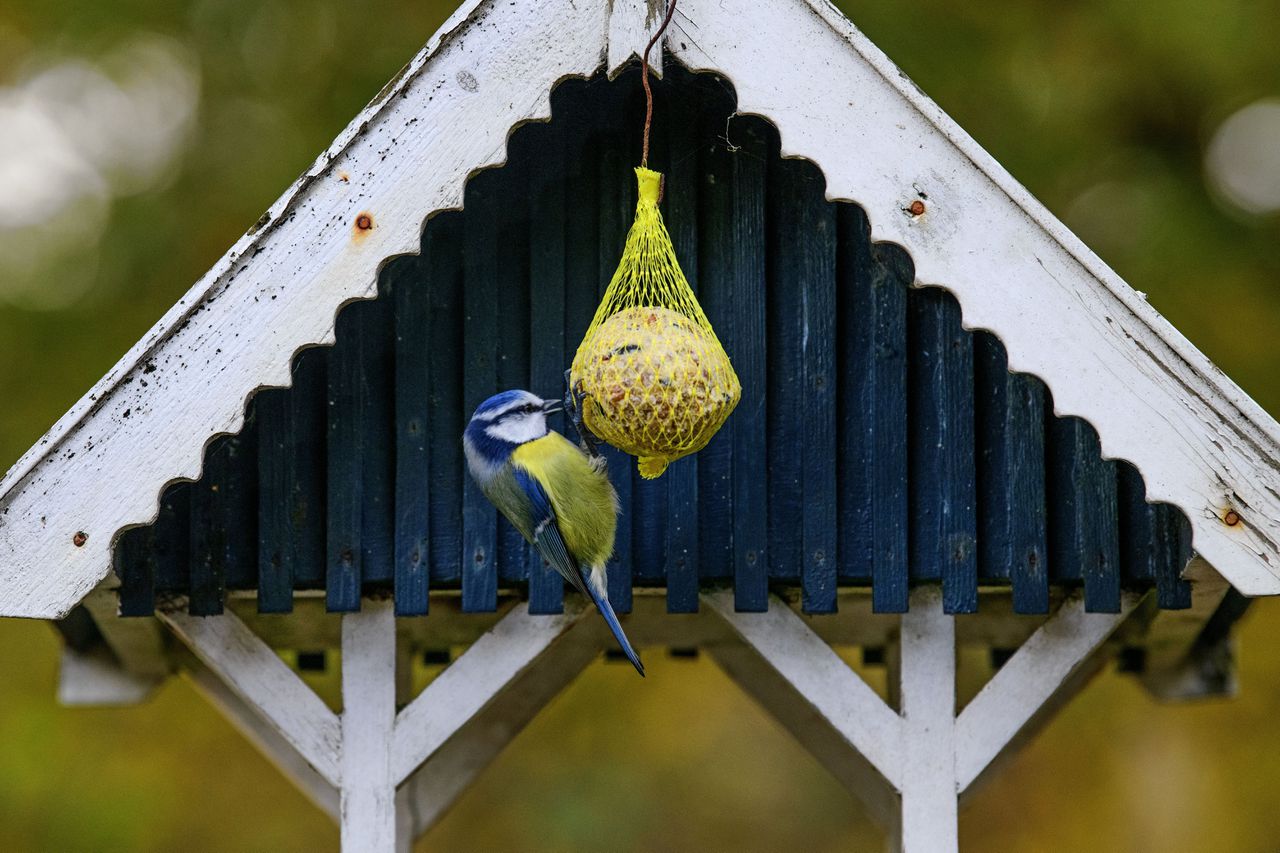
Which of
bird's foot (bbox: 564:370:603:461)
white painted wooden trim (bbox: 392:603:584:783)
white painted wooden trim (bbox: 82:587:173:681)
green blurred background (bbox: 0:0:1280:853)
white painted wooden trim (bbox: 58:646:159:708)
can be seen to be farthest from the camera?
green blurred background (bbox: 0:0:1280:853)

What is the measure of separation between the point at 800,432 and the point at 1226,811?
4499 mm

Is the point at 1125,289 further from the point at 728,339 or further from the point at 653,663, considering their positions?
the point at 653,663

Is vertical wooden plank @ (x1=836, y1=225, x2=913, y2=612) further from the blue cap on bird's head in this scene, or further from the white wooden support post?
the blue cap on bird's head

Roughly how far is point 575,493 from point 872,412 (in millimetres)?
718

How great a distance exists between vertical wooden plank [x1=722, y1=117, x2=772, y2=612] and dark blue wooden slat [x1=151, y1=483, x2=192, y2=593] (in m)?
1.26

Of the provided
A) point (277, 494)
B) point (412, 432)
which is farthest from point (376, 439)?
point (277, 494)

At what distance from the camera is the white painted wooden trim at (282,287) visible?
285 centimetres

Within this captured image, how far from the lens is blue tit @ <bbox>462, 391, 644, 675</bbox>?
3.18 m

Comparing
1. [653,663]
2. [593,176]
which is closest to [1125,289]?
[593,176]

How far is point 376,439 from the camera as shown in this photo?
11.1 ft

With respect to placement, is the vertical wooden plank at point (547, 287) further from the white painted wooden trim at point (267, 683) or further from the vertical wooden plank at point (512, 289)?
the white painted wooden trim at point (267, 683)

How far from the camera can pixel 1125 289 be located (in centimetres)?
276

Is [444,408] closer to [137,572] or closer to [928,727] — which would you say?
[137,572]

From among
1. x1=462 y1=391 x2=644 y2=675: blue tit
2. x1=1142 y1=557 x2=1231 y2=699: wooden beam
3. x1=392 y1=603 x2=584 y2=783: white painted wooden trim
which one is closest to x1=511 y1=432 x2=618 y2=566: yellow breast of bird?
x1=462 y1=391 x2=644 y2=675: blue tit
